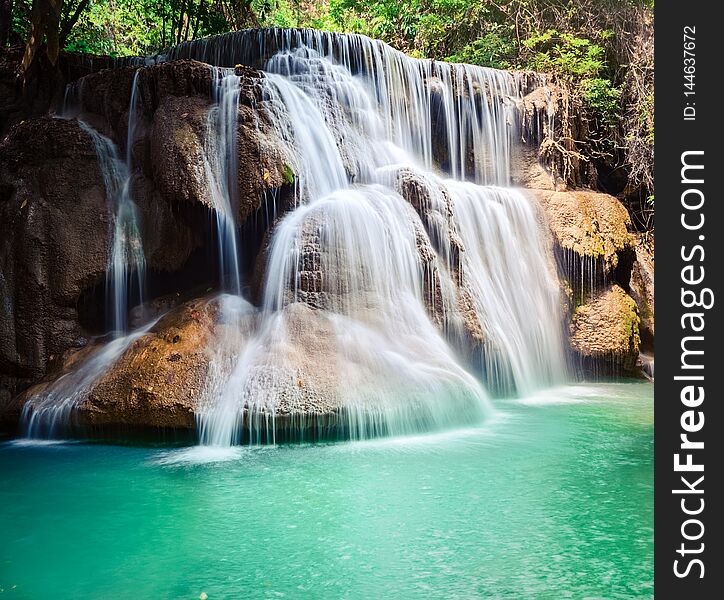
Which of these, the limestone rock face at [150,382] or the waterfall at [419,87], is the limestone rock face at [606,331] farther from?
the limestone rock face at [150,382]

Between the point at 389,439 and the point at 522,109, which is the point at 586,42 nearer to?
the point at 522,109

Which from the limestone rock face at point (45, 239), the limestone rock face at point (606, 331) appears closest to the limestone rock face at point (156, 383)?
the limestone rock face at point (45, 239)

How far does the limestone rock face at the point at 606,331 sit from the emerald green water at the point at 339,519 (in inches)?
151

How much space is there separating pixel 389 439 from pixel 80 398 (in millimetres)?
3024

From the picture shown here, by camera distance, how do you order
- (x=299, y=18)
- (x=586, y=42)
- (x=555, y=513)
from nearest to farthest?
(x=555, y=513) < (x=586, y=42) < (x=299, y=18)

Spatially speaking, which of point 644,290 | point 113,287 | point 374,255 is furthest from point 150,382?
point 644,290

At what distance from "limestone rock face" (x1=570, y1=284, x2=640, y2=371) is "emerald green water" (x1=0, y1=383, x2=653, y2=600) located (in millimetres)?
3834

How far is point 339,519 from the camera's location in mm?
4223

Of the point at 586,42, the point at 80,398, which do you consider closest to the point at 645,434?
the point at 80,398

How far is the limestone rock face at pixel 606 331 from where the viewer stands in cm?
1005

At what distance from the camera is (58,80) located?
10117 mm

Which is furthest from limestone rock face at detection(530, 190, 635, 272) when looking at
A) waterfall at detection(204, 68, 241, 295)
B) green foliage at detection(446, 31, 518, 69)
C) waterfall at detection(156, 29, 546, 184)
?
→ green foliage at detection(446, 31, 518, 69)

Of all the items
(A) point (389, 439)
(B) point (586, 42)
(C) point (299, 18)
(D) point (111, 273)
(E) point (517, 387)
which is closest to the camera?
(A) point (389, 439)

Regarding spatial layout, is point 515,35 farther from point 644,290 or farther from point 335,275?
point 335,275
